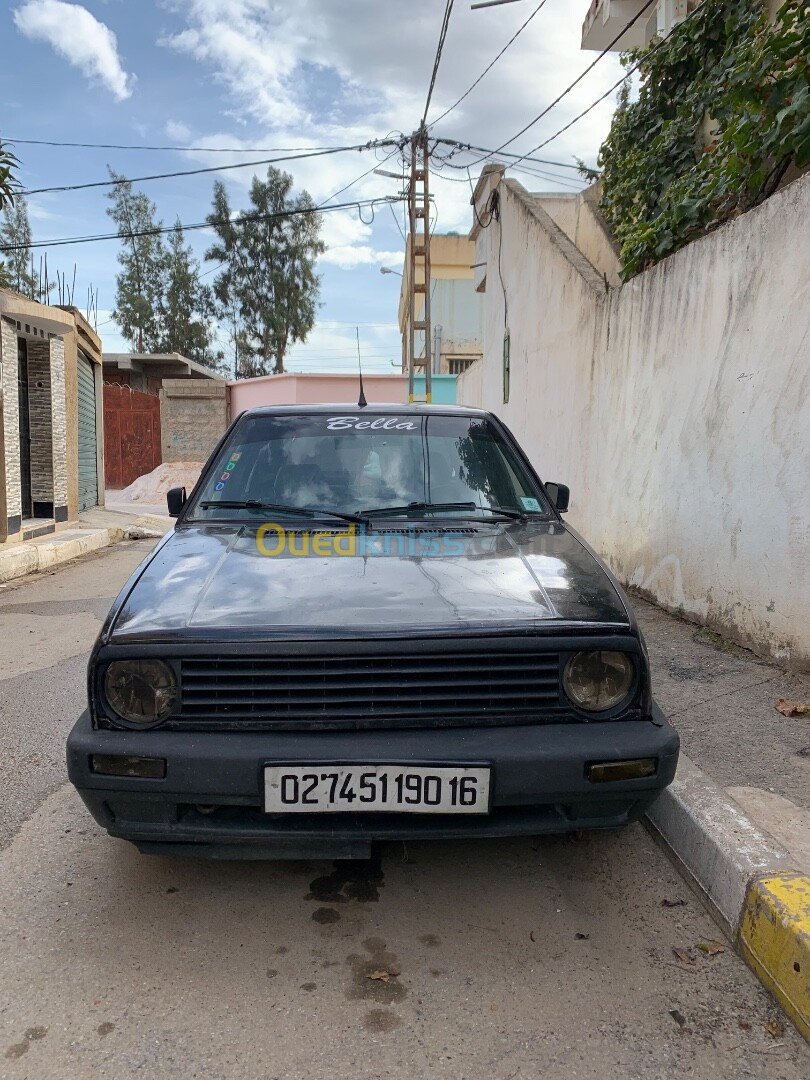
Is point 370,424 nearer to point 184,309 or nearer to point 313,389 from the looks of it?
point 313,389

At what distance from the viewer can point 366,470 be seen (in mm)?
3250

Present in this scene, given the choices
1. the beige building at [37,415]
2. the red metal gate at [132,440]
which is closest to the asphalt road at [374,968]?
the beige building at [37,415]

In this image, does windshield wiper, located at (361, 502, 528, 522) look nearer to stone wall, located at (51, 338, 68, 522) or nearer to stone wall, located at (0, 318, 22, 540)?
stone wall, located at (0, 318, 22, 540)

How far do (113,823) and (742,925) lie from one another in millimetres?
1827

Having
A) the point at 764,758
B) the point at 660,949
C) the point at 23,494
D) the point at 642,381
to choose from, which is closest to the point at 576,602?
the point at 660,949

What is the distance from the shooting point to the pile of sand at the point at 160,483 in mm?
19469

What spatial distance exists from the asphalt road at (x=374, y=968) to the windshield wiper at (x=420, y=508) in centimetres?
126

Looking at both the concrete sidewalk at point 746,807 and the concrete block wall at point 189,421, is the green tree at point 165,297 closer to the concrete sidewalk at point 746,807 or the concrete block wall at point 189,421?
the concrete block wall at point 189,421

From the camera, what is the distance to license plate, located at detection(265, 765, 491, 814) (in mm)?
1995

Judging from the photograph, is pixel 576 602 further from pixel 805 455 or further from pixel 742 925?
pixel 805 455

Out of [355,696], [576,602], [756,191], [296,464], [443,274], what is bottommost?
[355,696]

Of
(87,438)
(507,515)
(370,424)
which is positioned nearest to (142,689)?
(507,515)

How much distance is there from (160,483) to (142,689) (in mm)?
18669

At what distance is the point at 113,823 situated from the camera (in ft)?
7.00
